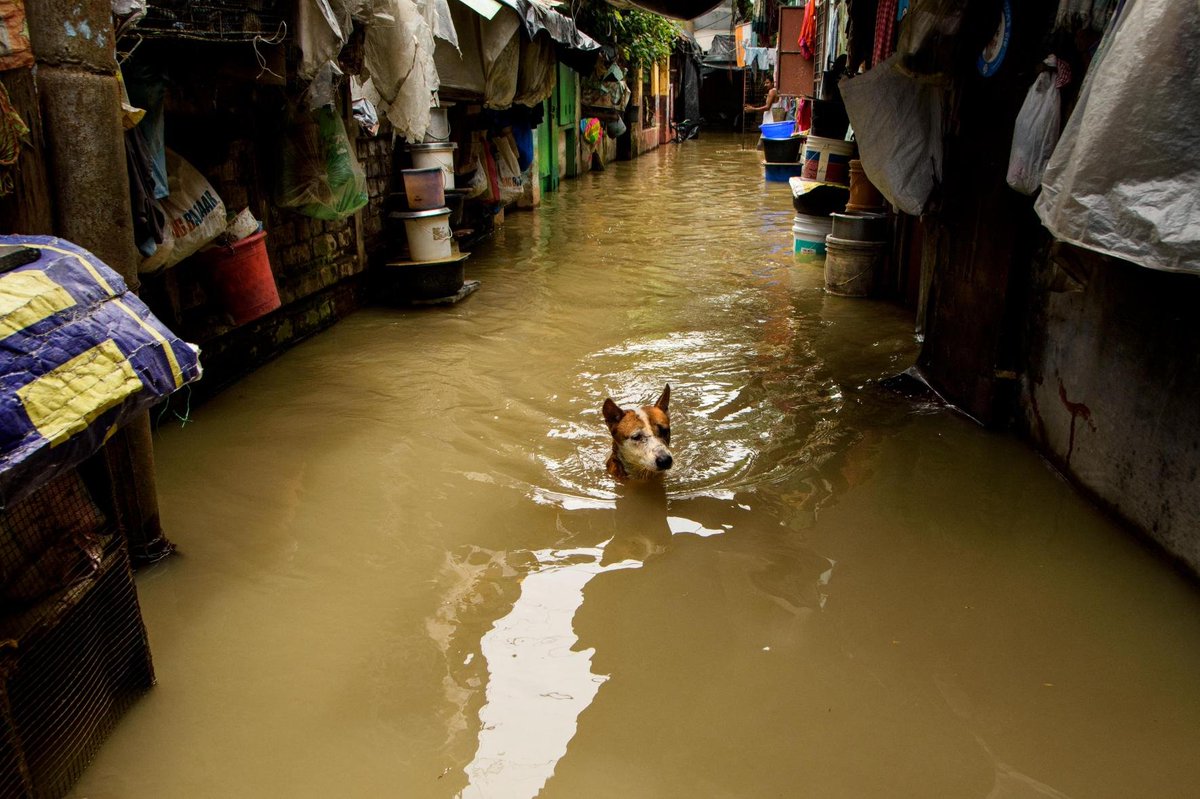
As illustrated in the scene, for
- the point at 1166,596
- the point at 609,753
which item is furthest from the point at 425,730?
the point at 1166,596

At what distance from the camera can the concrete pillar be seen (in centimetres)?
289

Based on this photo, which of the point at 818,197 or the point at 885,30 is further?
the point at 818,197

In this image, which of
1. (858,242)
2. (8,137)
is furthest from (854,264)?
(8,137)

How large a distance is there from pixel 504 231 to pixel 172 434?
8.14 m

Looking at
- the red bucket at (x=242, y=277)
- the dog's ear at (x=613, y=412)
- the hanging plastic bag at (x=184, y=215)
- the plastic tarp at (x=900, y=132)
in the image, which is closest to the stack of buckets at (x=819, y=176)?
the plastic tarp at (x=900, y=132)

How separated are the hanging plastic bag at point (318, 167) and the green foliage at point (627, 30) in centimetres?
987

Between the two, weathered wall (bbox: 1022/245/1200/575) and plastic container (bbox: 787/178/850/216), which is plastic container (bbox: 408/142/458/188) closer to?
plastic container (bbox: 787/178/850/216)

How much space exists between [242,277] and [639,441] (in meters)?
2.93

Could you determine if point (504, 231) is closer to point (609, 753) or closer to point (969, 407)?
point (969, 407)

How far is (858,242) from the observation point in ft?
26.8

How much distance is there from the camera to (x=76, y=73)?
2967mm

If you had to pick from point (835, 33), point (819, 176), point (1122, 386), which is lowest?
point (1122, 386)

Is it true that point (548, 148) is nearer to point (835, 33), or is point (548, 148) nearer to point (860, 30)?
point (835, 33)

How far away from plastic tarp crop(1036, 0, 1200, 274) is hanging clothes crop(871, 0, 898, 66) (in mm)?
3717
